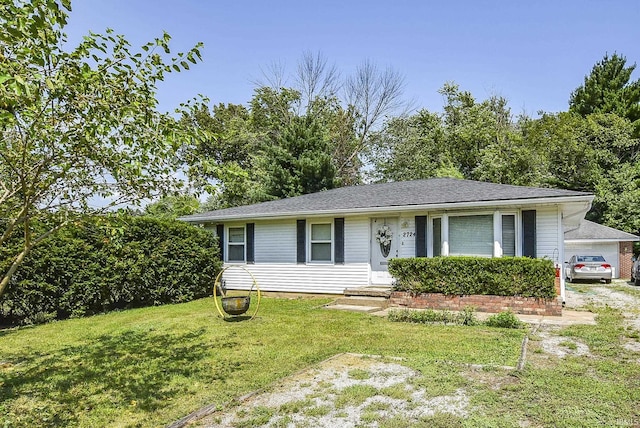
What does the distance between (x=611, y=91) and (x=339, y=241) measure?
95.6 ft

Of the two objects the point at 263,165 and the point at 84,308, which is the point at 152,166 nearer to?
the point at 84,308

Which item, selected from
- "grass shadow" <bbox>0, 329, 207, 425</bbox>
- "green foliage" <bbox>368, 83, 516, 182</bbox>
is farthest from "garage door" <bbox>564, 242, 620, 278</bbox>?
"grass shadow" <bbox>0, 329, 207, 425</bbox>

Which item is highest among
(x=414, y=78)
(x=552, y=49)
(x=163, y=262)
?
(x=414, y=78)

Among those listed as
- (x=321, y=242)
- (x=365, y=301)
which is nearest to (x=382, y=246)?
(x=321, y=242)

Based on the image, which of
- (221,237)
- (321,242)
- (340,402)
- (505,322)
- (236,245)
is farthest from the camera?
(221,237)

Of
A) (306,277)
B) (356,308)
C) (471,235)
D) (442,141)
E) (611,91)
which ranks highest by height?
(611,91)

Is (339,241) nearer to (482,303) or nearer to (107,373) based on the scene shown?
(482,303)

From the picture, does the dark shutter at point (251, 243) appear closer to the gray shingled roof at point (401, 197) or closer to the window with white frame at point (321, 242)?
the gray shingled roof at point (401, 197)

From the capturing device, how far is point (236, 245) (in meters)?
14.4

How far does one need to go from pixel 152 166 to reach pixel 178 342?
12.5ft

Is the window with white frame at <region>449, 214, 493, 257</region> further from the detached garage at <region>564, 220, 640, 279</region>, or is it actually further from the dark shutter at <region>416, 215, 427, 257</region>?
the detached garage at <region>564, 220, 640, 279</region>

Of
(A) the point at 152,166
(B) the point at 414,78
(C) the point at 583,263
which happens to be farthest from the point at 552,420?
(B) the point at 414,78

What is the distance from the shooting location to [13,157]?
3.64m

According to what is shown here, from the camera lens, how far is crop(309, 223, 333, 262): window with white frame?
1287cm
